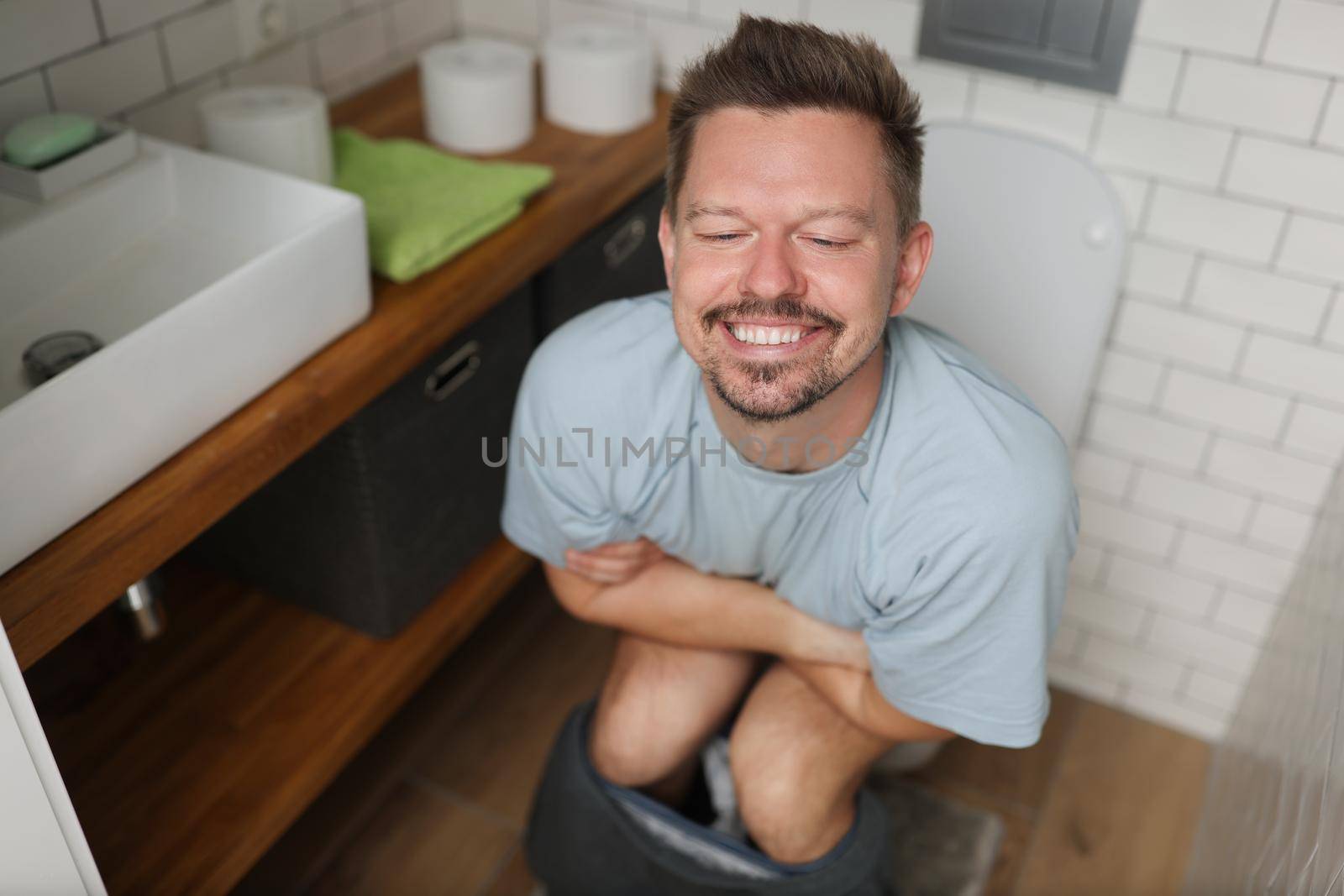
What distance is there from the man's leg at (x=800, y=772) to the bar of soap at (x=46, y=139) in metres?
1.05

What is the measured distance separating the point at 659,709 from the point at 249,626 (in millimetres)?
591

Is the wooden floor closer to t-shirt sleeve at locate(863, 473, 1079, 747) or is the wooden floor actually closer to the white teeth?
t-shirt sleeve at locate(863, 473, 1079, 747)

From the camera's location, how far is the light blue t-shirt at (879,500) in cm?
120

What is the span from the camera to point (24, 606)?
1.05 metres

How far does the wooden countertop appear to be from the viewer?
1099 mm

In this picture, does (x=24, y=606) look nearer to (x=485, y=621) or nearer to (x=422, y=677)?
(x=422, y=677)

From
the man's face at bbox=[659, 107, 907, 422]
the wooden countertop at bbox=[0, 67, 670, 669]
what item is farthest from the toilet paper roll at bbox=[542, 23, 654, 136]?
the man's face at bbox=[659, 107, 907, 422]

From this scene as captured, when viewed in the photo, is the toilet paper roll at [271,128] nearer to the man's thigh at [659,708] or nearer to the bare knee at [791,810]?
the man's thigh at [659,708]

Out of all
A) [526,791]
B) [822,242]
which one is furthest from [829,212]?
[526,791]

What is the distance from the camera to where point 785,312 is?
1.12 meters

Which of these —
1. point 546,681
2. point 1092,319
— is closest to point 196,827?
point 546,681

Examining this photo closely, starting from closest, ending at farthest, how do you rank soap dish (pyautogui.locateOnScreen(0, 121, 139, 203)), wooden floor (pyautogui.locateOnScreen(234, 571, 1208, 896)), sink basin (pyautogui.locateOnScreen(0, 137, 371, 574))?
sink basin (pyautogui.locateOnScreen(0, 137, 371, 574)), soap dish (pyautogui.locateOnScreen(0, 121, 139, 203)), wooden floor (pyautogui.locateOnScreen(234, 571, 1208, 896))

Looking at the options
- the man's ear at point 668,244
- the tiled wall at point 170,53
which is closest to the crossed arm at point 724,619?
the man's ear at point 668,244

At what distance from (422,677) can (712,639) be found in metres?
0.46
